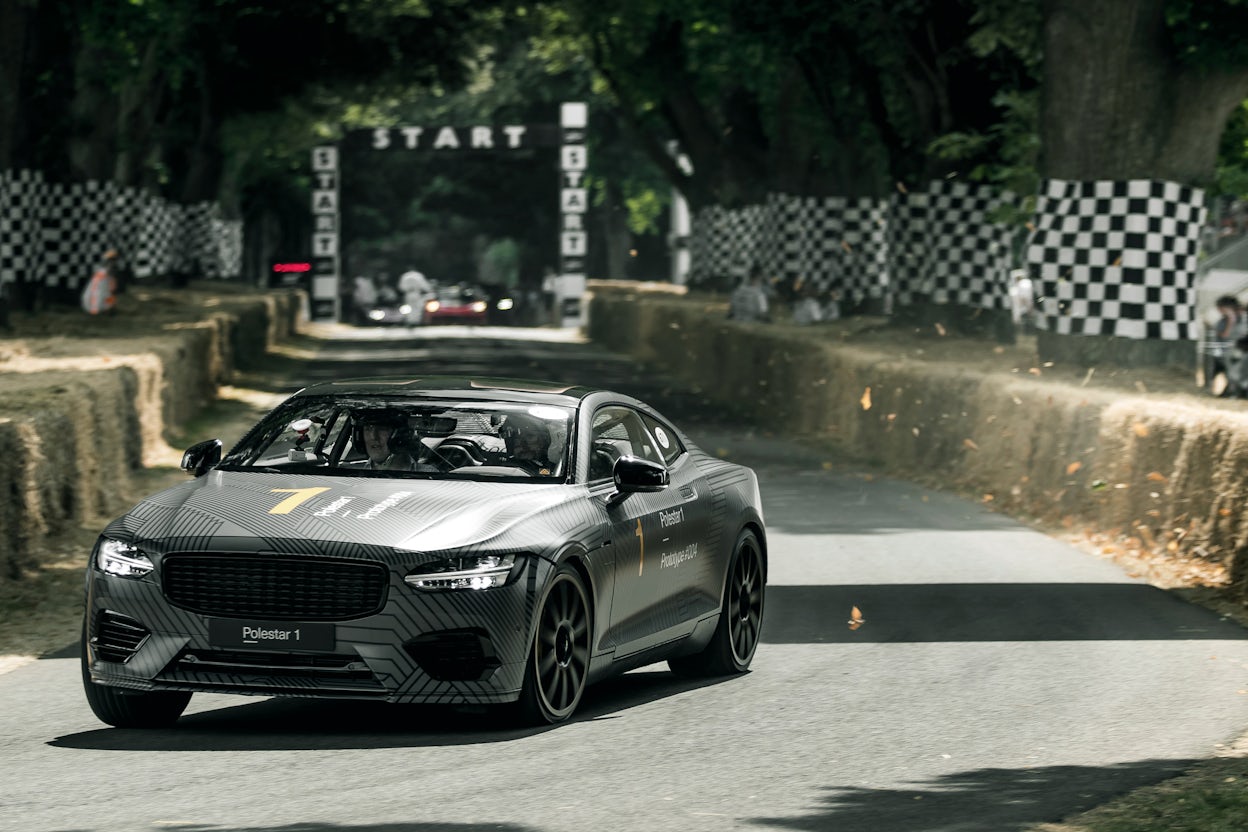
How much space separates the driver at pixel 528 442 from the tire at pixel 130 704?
1694mm

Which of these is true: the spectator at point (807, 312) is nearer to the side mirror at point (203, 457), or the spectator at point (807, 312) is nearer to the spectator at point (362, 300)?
the side mirror at point (203, 457)

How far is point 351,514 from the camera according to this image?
8.52 m

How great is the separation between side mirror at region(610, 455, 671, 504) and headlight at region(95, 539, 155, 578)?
Result: 2.00 metres

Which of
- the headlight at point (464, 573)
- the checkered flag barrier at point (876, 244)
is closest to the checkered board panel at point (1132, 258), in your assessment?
the checkered flag barrier at point (876, 244)

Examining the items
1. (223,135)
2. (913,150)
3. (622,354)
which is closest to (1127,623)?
(913,150)

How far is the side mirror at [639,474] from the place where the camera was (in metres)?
9.33

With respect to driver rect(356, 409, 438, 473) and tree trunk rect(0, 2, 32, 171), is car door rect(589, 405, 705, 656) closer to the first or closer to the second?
driver rect(356, 409, 438, 473)

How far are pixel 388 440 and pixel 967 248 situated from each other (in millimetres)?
22967

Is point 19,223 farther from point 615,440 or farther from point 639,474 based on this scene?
point 639,474

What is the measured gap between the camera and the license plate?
327 inches

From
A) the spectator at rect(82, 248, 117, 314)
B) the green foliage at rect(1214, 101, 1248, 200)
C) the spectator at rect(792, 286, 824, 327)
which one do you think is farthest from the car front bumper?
the spectator at rect(792, 286, 824, 327)

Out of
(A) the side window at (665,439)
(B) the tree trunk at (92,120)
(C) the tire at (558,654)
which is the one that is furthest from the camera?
(B) the tree trunk at (92,120)

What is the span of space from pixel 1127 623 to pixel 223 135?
45.6 metres

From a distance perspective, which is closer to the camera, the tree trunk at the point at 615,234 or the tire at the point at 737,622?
the tire at the point at 737,622
